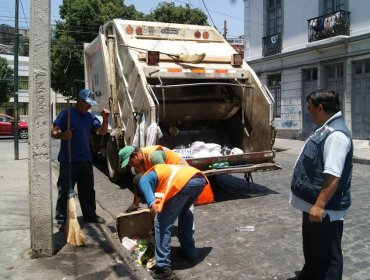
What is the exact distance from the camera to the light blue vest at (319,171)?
3.13 m

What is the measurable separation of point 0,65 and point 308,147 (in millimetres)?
33791

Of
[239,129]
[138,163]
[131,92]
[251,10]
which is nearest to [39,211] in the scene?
[138,163]

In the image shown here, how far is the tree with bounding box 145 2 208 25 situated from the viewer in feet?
73.2

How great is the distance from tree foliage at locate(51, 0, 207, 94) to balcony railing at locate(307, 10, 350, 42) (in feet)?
22.8

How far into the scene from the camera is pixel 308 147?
127 inches

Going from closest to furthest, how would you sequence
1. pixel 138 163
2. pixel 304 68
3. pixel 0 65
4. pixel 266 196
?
pixel 138 163 → pixel 266 196 → pixel 304 68 → pixel 0 65

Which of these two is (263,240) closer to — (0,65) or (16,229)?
(16,229)

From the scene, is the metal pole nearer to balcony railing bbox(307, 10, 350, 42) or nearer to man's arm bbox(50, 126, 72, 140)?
man's arm bbox(50, 126, 72, 140)

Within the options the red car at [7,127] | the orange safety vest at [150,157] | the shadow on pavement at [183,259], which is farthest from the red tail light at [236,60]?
the red car at [7,127]

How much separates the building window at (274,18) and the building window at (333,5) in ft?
9.35

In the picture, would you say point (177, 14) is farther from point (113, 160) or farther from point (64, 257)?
point (64, 257)

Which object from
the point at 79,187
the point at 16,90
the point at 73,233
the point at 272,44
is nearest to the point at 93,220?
the point at 79,187

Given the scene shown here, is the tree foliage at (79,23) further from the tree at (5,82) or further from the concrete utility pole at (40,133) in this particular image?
the concrete utility pole at (40,133)

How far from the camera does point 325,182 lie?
9.96 feet
